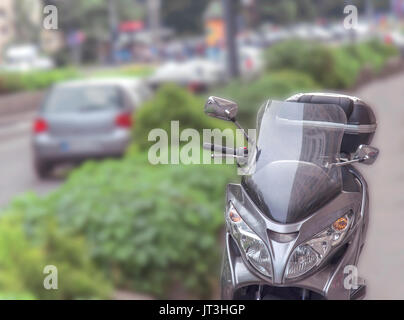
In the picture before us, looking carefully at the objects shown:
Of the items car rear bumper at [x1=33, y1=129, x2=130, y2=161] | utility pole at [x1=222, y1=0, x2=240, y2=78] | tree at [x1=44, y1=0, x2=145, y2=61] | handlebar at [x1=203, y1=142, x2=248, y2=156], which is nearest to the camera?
handlebar at [x1=203, y1=142, x2=248, y2=156]

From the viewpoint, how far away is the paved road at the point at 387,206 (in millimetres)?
5199

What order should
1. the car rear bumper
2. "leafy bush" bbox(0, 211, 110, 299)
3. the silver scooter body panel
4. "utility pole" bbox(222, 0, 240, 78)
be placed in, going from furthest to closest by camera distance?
the car rear bumper → "leafy bush" bbox(0, 211, 110, 299) → "utility pole" bbox(222, 0, 240, 78) → the silver scooter body panel

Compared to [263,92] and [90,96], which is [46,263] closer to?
[263,92]

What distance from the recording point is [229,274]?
117 centimetres

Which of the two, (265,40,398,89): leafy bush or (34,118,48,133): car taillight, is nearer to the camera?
(265,40,398,89): leafy bush

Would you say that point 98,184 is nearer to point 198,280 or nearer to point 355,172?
point 198,280

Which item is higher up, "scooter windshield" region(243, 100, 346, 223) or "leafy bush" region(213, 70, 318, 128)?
"scooter windshield" region(243, 100, 346, 223)

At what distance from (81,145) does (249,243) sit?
588 centimetres

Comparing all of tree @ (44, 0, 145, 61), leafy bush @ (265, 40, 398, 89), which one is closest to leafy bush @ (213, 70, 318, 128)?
leafy bush @ (265, 40, 398, 89)

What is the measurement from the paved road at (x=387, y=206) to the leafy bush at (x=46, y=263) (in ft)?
5.57

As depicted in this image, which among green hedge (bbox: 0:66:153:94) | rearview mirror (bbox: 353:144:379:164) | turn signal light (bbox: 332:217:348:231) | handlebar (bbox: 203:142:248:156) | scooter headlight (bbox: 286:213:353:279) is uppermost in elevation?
rearview mirror (bbox: 353:144:379:164)

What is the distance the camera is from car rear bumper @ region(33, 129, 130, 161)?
6.83 metres

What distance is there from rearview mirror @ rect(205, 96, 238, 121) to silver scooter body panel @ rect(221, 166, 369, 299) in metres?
0.10

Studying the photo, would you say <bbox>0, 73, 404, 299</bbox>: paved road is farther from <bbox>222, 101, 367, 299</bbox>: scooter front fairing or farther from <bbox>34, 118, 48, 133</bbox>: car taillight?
<bbox>34, 118, 48, 133</bbox>: car taillight
